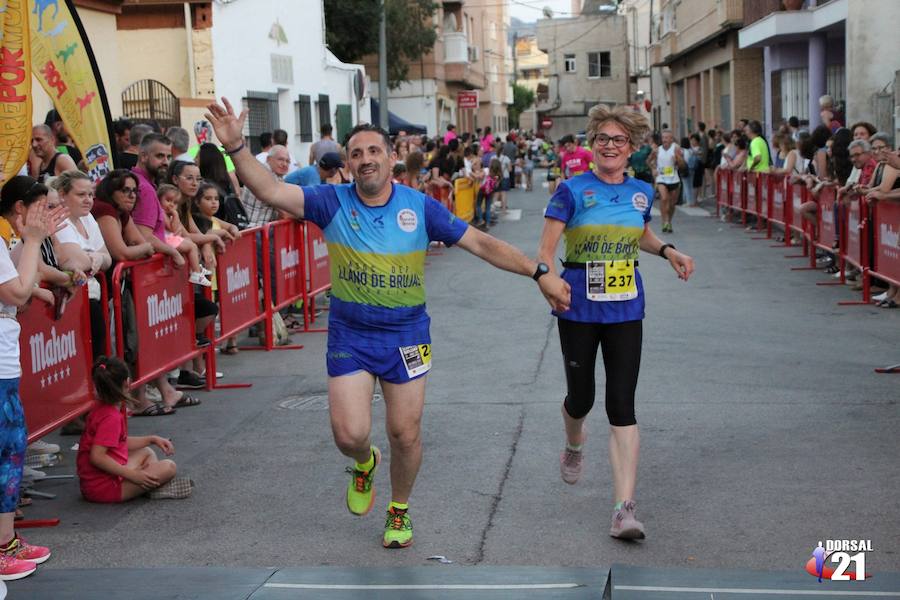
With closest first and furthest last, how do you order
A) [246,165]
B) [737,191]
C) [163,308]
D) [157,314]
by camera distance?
[246,165] < [157,314] < [163,308] < [737,191]

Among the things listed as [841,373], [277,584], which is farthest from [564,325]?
[841,373]

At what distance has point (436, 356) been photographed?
11.2 metres

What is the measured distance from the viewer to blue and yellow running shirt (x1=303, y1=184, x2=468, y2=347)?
18.5 feet

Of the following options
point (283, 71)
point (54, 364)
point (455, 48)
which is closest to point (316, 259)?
point (54, 364)

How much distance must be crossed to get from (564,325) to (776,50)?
2738 cm

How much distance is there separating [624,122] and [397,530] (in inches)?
89.7

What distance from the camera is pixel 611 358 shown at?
6062mm

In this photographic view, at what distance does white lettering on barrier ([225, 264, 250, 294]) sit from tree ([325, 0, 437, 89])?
27.0m

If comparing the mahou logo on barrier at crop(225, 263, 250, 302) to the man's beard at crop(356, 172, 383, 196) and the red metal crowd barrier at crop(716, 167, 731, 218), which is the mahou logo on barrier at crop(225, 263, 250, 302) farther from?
the red metal crowd barrier at crop(716, 167, 731, 218)

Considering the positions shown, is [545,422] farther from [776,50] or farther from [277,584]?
[776,50]

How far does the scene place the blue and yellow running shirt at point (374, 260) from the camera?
5.63 metres

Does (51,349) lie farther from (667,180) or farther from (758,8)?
(758,8)

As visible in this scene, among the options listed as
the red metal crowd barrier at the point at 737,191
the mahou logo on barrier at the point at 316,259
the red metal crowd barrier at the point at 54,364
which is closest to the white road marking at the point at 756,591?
the red metal crowd barrier at the point at 54,364

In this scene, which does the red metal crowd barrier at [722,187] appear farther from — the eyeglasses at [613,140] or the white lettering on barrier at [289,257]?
the eyeglasses at [613,140]
